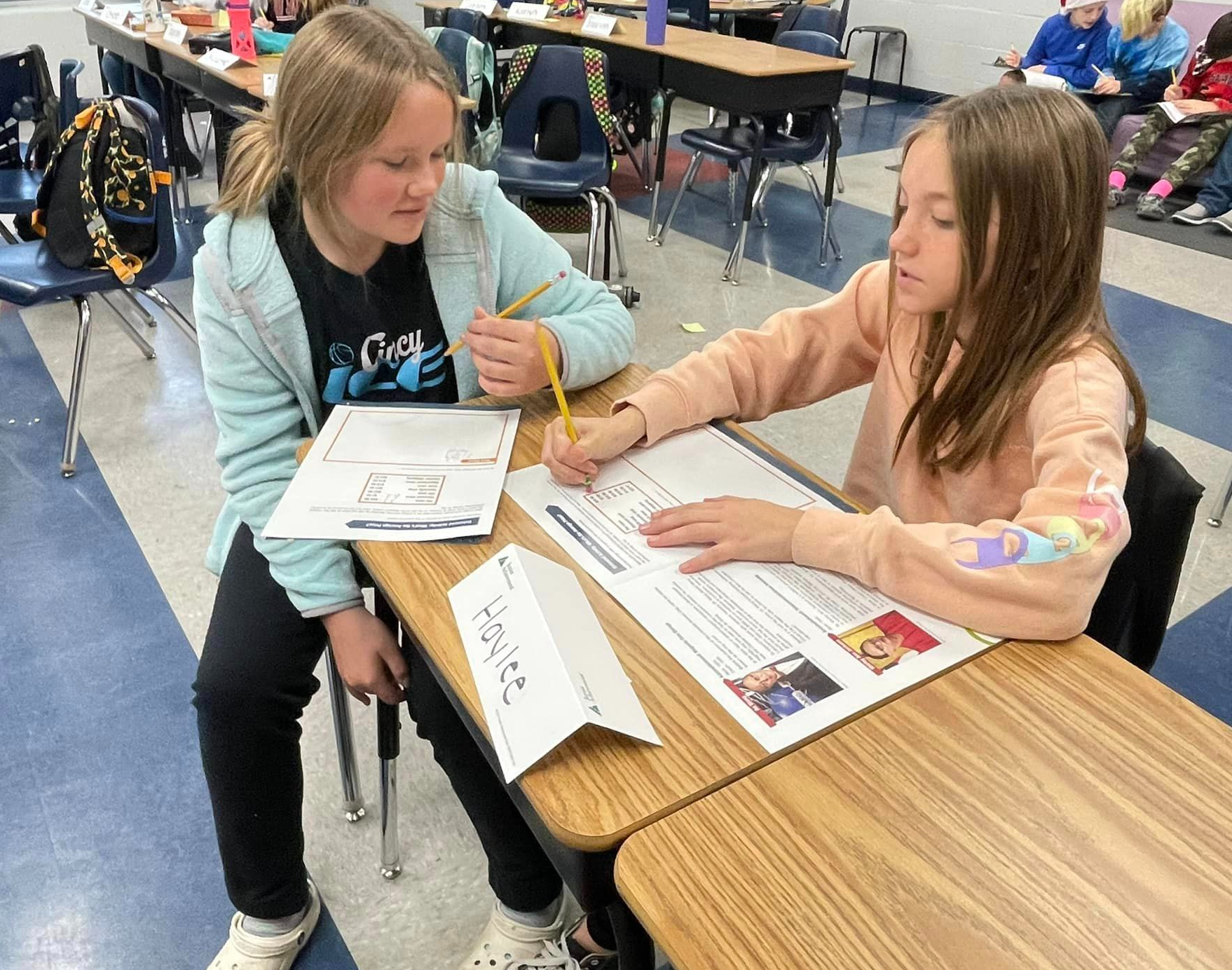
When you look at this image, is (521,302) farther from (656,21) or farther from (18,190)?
(656,21)

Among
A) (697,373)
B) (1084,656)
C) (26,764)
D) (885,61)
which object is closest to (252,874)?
(26,764)

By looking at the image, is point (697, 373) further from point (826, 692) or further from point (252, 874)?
point (252, 874)

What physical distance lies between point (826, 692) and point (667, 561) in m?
0.20

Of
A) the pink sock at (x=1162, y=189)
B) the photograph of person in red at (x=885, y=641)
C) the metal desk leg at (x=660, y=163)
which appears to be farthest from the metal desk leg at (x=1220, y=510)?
the pink sock at (x=1162, y=189)

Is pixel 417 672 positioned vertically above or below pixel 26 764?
above

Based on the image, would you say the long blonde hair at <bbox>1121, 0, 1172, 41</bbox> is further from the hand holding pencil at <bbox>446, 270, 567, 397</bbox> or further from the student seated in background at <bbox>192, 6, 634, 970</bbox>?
the hand holding pencil at <bbox>446, 270, 567, 397</bbox>

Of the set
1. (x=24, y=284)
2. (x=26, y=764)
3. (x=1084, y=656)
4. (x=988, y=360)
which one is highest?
(x=988, y=360)

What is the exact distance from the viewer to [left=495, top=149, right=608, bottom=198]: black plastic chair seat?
310 cm

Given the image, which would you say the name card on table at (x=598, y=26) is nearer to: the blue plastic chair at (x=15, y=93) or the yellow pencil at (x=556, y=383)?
the blue plastic chair at (x=15, y=93)

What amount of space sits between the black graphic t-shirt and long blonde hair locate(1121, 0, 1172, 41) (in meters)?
5.27

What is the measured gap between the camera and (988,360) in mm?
983

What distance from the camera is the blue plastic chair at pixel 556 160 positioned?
3113 mm

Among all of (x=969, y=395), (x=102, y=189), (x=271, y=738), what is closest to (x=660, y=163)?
(x=102, y=189)

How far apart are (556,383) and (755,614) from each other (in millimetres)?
368
